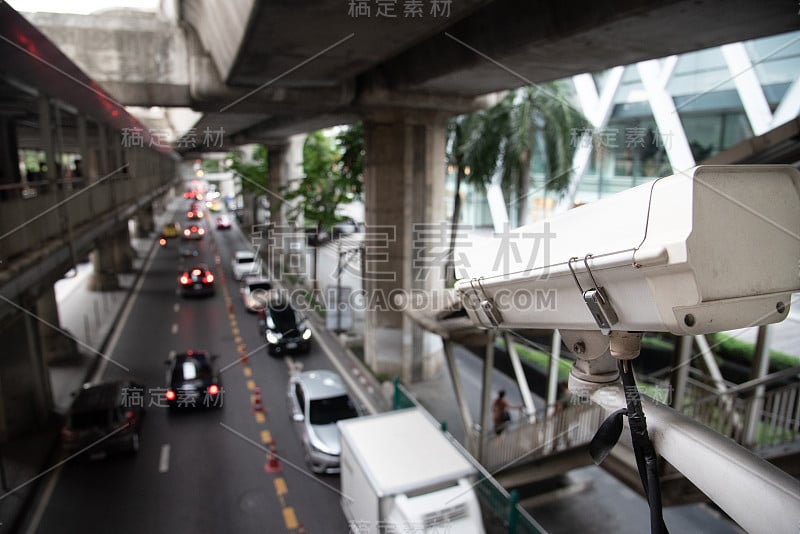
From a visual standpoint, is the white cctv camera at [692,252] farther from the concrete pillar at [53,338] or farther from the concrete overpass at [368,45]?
the concrete pillar at [53,338]

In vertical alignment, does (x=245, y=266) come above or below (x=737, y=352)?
above

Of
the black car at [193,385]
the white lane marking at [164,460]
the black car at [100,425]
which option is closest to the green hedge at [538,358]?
the black car at [193,385]

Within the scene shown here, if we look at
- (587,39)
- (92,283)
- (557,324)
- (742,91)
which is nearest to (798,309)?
(742,91)

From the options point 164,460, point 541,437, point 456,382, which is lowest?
point 164,460

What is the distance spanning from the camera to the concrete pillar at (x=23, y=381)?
397 inches

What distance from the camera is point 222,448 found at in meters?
10.0

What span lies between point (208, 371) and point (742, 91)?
43.8 ft

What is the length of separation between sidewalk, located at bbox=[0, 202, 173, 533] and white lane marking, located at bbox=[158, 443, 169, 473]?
5.71 ft

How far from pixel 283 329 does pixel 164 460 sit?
259 inches

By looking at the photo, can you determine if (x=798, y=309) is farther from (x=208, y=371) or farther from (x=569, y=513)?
(x=208, y=371)

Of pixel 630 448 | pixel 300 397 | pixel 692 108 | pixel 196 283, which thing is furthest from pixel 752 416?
pixel 196 283

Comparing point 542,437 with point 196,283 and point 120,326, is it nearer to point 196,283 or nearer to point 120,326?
point 120,326

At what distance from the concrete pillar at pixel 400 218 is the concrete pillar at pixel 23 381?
24.1ft

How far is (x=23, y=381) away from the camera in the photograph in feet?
34.1
